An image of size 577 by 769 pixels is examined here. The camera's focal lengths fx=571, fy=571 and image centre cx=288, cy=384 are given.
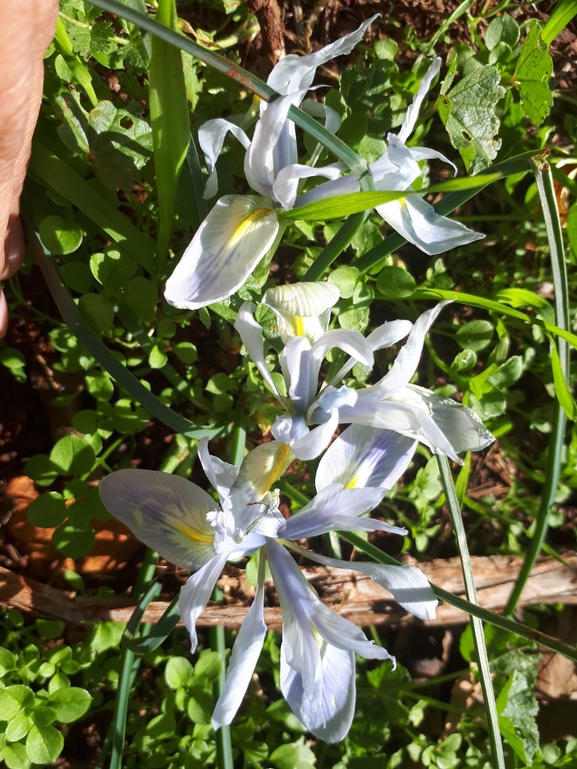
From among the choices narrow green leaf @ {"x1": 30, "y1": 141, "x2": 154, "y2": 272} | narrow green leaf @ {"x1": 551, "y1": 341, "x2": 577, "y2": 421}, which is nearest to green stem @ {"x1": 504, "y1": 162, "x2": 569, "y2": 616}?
narrow green leaf @ {"x1": 551, "y1": 341, "x2": 577, "y2": 421}

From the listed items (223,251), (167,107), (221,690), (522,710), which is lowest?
(522,710)

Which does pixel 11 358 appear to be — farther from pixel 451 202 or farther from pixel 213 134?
pixel 451 202

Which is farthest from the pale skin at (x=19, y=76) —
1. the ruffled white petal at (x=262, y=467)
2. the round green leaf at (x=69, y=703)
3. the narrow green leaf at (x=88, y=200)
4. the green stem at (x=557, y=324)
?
the round green leaf at (x=69, y=703)

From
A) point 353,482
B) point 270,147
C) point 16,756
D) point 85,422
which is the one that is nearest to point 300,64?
point 270,147

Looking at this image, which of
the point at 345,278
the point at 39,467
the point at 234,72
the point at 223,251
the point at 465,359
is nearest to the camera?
the point at 234,72

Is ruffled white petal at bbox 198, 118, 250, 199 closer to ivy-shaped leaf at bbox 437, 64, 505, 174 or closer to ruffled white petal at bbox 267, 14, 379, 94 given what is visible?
ruffled white petal at bbox 267, 14, 379, 94

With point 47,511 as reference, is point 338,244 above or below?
above
